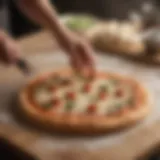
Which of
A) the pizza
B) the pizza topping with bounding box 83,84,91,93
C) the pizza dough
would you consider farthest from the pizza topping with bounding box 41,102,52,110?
the pizza dough

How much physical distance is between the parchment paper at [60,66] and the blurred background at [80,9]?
54 centimetres

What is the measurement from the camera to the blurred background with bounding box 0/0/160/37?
185cm

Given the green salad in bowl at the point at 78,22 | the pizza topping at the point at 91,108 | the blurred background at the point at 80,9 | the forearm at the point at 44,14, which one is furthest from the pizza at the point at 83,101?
the blurred background at the point at 80,9

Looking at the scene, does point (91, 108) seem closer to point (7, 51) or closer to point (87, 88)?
point (87, 88)

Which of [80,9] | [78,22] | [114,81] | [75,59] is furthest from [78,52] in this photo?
[80,9]

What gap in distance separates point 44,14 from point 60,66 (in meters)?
0.17

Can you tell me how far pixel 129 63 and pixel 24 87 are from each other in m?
0.32

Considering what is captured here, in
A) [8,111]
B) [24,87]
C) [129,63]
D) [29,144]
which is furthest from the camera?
[129,63]

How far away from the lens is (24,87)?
116cm

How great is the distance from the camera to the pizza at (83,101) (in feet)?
3.22

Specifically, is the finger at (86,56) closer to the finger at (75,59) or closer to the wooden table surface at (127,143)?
the finger at (75,59)

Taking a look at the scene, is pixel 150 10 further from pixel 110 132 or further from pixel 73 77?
pixel 110 132

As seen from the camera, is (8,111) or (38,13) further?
(38,13)

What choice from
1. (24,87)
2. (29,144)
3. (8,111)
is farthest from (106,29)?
(29,144)
